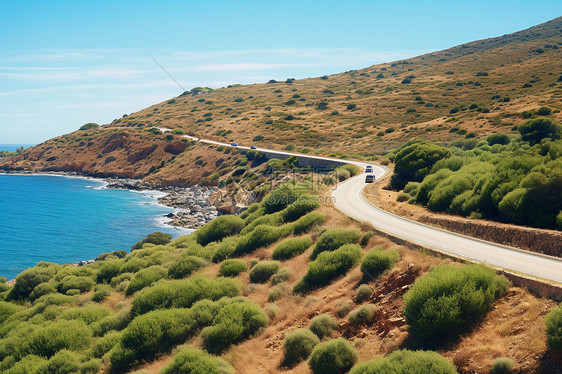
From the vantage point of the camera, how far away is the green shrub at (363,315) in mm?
12891

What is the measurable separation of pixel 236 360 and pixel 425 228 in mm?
13162

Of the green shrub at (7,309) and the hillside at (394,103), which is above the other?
the hillside at (394,103)

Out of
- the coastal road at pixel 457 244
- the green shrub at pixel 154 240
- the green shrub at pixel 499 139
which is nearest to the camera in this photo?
the coastal road at pixel 457 244

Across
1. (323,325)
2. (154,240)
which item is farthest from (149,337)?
(154,240)

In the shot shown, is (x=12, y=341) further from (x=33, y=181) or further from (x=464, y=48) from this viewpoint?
(x=464, y=48)

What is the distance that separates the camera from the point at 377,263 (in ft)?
51.0

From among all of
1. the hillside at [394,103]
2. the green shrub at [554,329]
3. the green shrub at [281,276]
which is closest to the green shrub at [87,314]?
the green shrub at [281,276]

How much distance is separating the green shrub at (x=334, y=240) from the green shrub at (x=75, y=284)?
1600cm

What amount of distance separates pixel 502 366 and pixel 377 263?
23.1 feet

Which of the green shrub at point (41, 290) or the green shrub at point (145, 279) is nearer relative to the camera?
the green shrub at point (145, 279)

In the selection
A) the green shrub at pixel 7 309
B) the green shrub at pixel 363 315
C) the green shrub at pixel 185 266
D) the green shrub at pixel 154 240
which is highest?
the green shrub at pixel 363 315

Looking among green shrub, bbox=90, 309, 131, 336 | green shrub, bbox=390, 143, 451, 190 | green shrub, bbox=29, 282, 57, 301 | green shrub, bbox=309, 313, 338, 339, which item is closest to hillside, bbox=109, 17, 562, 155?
green shrub, bbox=390, 143, 451, 190

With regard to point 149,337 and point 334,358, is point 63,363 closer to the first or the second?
point 149,337

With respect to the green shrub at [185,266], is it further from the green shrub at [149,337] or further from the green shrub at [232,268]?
the green shrub at [149,337]
